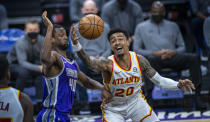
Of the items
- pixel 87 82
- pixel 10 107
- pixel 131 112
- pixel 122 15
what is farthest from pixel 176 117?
pixel 10 107

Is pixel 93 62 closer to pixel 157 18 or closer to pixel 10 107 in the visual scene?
pixel 10 107

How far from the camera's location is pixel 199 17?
342 inches

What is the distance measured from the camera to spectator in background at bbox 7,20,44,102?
7.22 metres

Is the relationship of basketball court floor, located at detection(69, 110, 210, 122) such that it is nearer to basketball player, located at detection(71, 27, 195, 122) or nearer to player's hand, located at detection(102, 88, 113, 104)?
basketball player, located at detection(71, 27, 195, 122)

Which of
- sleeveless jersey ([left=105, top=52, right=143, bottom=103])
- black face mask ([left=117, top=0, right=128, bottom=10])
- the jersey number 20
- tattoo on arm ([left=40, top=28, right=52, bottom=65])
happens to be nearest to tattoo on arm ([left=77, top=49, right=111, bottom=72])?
sleeveless jersey ([left=105, top=52, right=143, bottom=103])

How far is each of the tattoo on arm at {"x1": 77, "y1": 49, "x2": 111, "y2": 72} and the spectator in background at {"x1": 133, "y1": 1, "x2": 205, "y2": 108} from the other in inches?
78.6

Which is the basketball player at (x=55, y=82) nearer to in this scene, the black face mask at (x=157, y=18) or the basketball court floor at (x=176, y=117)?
the basketball court floor at (x=176, y=117)

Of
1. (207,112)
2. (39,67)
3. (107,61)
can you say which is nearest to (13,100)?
(107,61)

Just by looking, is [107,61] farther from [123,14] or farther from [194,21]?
[194,21]

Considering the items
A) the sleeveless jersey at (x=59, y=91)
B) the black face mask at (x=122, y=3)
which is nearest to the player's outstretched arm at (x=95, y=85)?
the sleeveless jersey at (x=59, y=91)

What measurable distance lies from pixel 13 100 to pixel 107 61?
1789 millimetres

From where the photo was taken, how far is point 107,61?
507cm

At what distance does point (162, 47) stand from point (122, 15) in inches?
50.5

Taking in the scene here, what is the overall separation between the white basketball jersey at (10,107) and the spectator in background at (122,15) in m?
4.76
